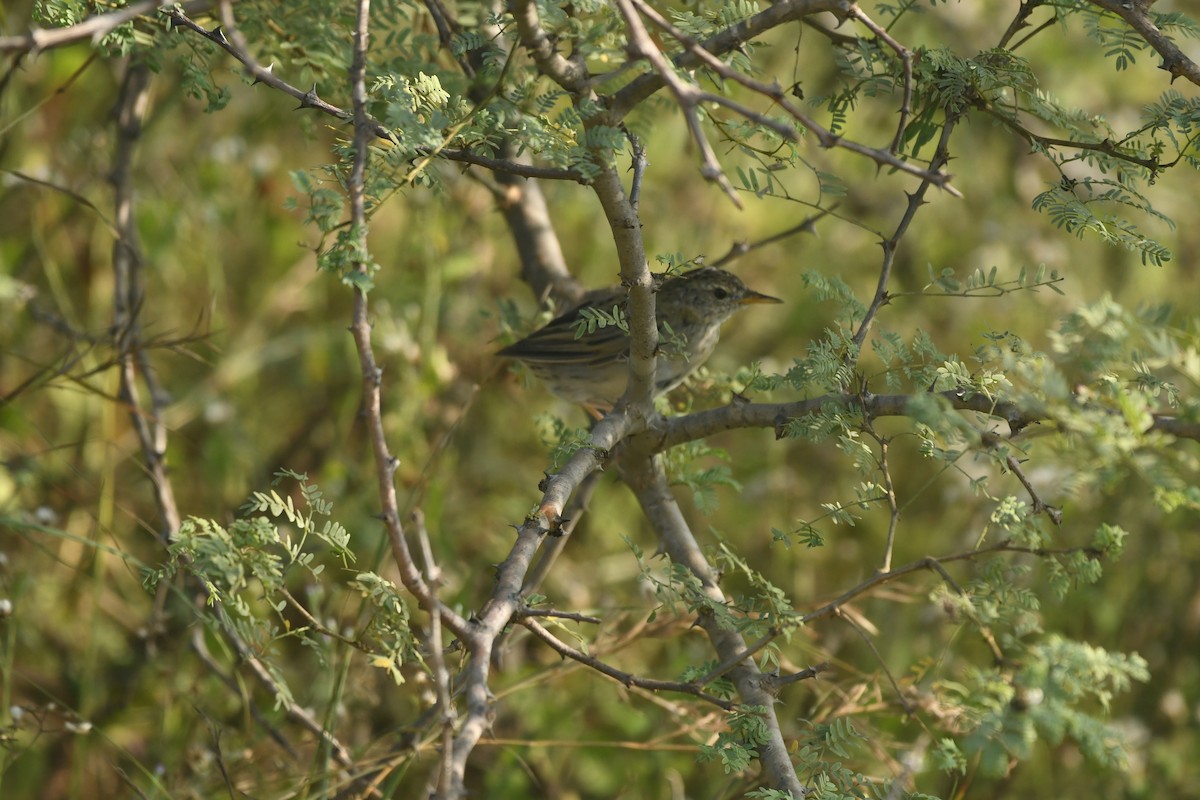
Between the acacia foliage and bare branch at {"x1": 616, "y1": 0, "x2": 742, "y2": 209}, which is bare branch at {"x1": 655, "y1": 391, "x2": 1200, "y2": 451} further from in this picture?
bare branch at {"x1": 616, "y1": 0, "x2": 742, "y2": 209}

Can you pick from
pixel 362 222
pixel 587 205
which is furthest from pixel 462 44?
pixel 587 205

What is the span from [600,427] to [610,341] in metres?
1.92

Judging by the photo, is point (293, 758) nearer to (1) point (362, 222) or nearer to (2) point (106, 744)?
(2) point (106, 744)

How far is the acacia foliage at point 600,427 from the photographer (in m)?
2.16

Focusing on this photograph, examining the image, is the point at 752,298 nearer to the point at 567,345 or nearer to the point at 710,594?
the point at 567,345

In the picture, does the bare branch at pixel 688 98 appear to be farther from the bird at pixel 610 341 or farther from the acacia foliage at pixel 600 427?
the bird at pixel 610 341

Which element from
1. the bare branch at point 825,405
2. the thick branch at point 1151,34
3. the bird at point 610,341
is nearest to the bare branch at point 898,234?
the bare branch at point 825,405

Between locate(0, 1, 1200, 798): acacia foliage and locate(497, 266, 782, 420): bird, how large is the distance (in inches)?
8.0

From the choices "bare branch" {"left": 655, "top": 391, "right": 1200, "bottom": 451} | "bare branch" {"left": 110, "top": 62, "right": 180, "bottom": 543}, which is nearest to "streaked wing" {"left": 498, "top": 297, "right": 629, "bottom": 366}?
"bare branch" {"left": 655, "top": 391, "right": 1200, "bottom": 451}

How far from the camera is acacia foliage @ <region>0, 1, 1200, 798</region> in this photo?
2.16 metres

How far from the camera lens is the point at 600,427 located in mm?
2783

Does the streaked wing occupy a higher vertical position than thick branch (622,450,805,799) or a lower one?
higher

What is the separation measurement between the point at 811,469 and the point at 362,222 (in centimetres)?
428

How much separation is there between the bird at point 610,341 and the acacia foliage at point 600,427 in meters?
0.20
